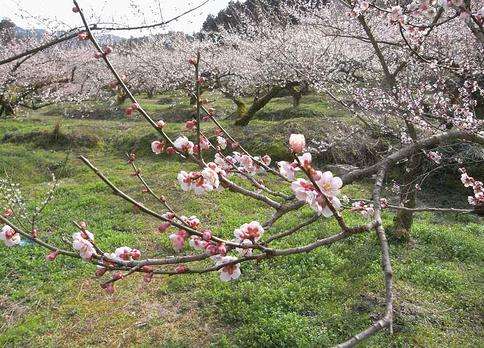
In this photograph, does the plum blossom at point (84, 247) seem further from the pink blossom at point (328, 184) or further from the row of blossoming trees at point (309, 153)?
the pink blossom at point (328, 184)

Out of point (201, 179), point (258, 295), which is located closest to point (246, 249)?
point (201, 179)

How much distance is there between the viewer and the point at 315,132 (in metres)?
12.1

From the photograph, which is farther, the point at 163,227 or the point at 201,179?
the point at 201,179

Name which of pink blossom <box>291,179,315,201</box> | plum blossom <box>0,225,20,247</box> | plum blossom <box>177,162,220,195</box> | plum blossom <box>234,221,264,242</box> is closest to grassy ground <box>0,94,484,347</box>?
plum blossom <box>0,225,20,247</box>

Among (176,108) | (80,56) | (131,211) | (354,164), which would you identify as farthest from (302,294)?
(80,56)

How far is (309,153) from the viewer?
5.73 ft

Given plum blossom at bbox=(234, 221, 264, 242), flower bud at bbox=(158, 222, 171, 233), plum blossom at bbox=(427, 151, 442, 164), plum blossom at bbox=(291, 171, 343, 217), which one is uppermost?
plum blossom at bbox=(291, 171, 343, 217)

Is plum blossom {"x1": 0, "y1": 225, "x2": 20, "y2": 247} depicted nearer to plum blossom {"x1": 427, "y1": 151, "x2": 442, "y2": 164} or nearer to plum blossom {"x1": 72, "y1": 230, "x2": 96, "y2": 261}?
plum blossom {"x1": 72, "y1": 230, "x2": 96, "y2": 261}

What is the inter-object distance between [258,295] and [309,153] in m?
4.57

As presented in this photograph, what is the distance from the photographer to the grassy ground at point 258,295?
537 cm

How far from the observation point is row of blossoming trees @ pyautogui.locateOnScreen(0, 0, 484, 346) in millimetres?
1959

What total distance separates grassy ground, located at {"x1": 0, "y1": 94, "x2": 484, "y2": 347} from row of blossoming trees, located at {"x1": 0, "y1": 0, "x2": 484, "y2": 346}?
16.9 inches

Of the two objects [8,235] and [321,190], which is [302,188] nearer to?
[321,190]

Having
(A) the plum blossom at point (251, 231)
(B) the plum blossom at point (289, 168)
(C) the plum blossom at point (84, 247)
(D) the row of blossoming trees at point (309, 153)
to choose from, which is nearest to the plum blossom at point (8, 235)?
(D) the row of blossoming trees at point (309, 153)
